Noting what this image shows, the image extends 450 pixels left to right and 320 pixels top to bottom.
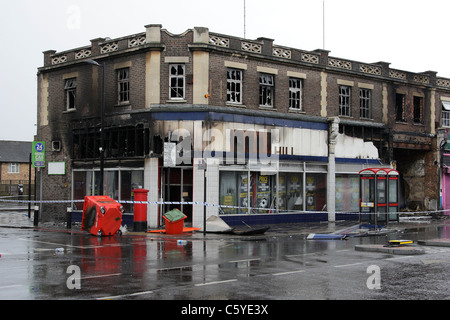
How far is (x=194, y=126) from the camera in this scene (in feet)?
81.8

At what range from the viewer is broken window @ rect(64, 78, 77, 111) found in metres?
29.2

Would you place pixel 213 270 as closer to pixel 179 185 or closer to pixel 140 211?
pixel 140 211

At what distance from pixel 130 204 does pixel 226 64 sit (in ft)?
26.7

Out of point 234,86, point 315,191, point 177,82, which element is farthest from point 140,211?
point 315,191

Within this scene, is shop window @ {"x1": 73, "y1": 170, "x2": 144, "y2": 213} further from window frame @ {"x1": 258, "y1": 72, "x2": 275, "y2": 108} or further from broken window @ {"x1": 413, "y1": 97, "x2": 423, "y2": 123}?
broken window @ {"x1": 413, "y1": 97, "x2": 423, "y2": 123}

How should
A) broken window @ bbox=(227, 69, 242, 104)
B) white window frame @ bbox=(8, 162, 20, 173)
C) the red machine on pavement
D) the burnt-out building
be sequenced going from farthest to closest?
white window frame @ bbox=(8, 162, 20, 173) → broken window @ bbox=(227, 69, 242, 104) → the burnt-out building → the red machine on pavement

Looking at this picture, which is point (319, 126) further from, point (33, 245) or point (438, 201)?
point (33, 245)

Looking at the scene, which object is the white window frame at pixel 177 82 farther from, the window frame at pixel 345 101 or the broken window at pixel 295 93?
the window frame at pixel 345 101

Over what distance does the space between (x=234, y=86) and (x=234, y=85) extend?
0.05 m

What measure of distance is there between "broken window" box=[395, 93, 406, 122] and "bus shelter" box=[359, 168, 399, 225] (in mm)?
8461

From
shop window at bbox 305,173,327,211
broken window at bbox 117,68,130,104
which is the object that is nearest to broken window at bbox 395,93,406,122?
shop window at bbox 305,173,327,211

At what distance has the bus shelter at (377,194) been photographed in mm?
25375

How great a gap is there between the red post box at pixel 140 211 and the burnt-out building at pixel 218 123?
167cm

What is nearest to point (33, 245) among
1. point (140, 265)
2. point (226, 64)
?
point (140, 265)
